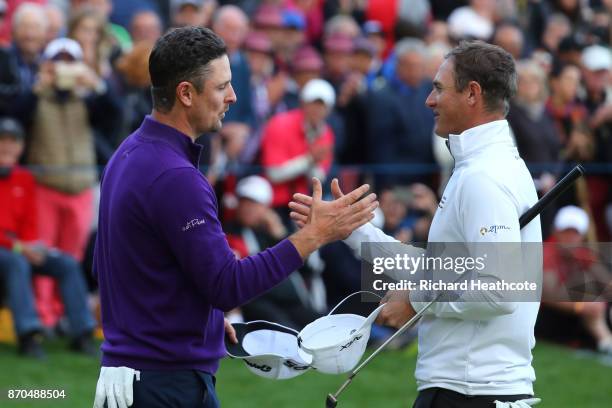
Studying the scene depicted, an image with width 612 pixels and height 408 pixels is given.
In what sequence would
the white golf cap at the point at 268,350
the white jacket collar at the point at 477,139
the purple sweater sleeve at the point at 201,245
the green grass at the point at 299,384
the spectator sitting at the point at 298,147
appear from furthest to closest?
the spectator sitting at the point at 298,147 < the green grass at the point at 299,384 < the white golf cap at the point at 268,350 < the white jacket collar at the point at 477,139 < the purple sweater sleeve at the point at 201,245

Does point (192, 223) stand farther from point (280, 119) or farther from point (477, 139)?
point (280, 119)

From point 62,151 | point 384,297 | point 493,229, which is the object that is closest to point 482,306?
point 493,229

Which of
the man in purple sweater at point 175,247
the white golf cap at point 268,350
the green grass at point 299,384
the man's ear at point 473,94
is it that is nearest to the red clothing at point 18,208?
the green grass at point 299,384

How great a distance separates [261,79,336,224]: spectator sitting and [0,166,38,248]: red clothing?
2145 mm

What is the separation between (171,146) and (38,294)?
19.3 ft

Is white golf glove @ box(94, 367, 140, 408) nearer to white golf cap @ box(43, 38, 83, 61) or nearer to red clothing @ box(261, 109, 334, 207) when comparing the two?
white golf cap @ box(43, 38, 83, 61)

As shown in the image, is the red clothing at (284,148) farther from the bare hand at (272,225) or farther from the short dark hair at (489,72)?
the short dark hair at (489,72)

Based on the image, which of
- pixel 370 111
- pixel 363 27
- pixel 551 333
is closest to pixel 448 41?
pixel 363 27

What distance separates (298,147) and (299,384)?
96.6 inches

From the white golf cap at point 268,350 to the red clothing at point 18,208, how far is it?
198 inches

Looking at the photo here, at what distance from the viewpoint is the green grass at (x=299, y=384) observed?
29.2 ft

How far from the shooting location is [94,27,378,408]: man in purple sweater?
448cm

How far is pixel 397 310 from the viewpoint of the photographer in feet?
16.1

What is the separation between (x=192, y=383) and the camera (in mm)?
4668
